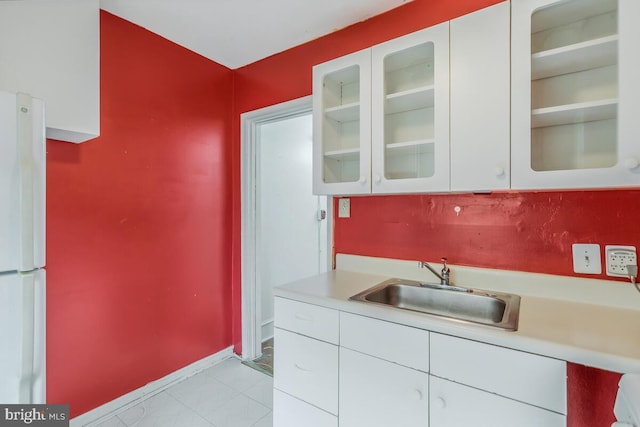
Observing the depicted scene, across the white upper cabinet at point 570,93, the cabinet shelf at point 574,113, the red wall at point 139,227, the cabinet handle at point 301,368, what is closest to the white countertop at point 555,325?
the cabinet handle at point 301,368

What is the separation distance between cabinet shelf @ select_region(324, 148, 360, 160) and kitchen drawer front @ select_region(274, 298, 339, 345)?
0.80m

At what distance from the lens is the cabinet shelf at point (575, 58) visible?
3.57 feet

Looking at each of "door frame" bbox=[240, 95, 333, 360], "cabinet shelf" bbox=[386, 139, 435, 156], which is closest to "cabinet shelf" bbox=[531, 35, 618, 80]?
"cabinet shelf" bbox=[386, 139, 435, 156]

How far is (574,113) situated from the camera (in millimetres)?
1156

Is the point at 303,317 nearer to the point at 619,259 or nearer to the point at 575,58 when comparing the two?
the point at 619,259

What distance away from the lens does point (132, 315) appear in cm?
194

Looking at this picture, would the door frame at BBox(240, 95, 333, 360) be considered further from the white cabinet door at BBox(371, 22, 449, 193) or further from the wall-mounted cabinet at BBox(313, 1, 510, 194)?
the white cabinet door at BBox(371, 22, 449, 193)

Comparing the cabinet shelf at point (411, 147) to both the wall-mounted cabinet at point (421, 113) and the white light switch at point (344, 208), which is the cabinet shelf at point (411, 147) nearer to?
the wall-mounted cabinet at point (421, 113)

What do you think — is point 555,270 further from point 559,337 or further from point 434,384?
point 434,384

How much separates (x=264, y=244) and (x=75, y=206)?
4.54 ft

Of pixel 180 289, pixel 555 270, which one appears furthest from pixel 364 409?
pixel 180 289

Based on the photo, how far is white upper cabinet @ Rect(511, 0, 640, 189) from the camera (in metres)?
1.03

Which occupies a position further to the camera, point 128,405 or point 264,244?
point 264,244

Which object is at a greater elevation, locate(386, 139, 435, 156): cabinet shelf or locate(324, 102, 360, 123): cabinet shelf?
locate(324, 102, 360, 123): cabinet shelf
